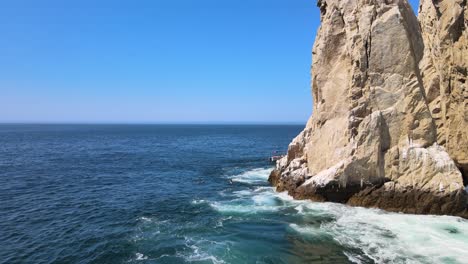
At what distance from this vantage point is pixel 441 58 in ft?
134

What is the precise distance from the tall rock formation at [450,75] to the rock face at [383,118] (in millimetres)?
114

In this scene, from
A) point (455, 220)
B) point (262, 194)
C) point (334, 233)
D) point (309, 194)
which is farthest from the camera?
point (262, 194)

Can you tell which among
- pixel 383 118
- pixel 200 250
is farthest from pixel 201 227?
pixel 383 118

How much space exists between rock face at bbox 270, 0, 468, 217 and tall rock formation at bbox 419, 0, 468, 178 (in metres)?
0.11

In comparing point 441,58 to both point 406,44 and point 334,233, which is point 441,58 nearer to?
point 406,44

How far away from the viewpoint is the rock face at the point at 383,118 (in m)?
34.1

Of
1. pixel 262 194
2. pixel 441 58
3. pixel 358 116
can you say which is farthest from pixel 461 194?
pixel 262 194

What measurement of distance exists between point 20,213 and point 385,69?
4060cm

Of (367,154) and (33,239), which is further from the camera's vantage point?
(367,154)

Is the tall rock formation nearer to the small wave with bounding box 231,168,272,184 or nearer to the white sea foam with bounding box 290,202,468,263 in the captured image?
the white sea foam with bounding box 290,202,468,263

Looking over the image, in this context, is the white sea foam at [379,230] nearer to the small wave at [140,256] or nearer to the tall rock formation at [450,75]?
the small wave at [140,256]

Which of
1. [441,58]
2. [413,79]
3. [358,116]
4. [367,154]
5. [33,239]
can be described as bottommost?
[33,239]

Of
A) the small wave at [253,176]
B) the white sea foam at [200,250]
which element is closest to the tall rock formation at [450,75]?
the small wave at [253,176]

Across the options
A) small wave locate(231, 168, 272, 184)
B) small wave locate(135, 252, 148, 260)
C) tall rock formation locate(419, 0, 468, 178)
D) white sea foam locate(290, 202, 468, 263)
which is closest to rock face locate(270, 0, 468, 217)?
tall rock formation locate(419, 0, 468, 178)
